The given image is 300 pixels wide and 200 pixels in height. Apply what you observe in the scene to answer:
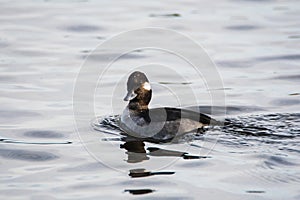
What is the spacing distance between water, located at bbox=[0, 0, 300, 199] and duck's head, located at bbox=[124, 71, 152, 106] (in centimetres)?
54

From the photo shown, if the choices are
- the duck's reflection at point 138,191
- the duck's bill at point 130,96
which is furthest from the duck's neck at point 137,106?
the duck's reflection at point 138,191

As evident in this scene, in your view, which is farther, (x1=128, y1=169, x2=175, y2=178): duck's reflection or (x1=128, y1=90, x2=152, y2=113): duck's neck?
(x1=128, y1=90, x2=152, y2=113): duck's neck

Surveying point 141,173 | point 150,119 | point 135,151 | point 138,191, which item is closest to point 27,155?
point 135,151

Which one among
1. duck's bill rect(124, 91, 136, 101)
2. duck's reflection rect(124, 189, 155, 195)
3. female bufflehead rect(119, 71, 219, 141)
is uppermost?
duck's bill rect(124, 91, 136, 101)

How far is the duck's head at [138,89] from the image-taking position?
1115 centimetres

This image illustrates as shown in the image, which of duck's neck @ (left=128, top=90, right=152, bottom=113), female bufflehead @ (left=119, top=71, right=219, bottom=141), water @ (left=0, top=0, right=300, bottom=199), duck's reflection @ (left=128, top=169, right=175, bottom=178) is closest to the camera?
water @ (left=0, top=0, right=300, bottom=199)

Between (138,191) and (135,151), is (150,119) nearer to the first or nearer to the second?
(135,151)

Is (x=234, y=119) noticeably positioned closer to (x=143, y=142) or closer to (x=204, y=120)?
(x=204, y=120)

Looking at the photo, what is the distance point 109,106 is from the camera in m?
12.2

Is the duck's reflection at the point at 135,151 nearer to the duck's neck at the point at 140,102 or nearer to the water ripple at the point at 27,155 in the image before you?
the duck's neck at the point at 140,102

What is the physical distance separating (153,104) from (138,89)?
1100 millimetres

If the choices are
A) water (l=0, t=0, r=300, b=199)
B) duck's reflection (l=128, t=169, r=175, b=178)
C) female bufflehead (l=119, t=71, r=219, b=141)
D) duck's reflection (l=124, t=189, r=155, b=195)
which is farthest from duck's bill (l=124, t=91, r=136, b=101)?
duck's reflection (l=124, t=189, r=155, b=195)

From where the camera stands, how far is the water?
898cm

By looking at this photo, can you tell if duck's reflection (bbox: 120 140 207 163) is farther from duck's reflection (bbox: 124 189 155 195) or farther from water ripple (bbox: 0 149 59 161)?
duck's reflection (bbox: 124 189 155 195)
